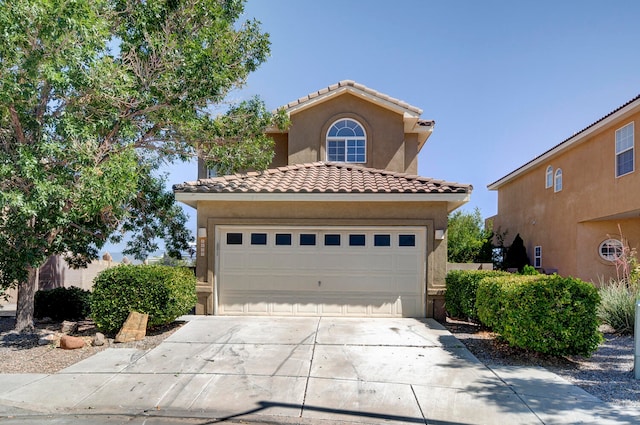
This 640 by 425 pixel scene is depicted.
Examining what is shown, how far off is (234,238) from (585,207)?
1395 centimetres

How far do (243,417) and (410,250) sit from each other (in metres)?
7.32

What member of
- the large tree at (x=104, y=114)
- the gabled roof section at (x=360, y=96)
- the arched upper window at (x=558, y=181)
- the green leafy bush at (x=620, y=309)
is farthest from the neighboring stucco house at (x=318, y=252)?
the arched upper window at (x=558, y=181)

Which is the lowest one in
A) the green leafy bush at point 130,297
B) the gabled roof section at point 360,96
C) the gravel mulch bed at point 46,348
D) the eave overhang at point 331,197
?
the gravel mulch bed at point 46,348

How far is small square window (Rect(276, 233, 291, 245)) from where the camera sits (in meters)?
11.8

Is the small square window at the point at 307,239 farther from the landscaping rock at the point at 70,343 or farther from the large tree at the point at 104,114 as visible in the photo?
the landscaping rock at the point at 70,343

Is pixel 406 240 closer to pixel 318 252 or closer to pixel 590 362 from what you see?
pixel 318 252

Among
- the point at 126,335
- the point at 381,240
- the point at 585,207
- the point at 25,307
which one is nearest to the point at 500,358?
the point at 381,240

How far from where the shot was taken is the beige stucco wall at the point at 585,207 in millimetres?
15172

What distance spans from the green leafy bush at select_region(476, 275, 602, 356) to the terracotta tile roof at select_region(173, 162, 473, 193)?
13.5ft

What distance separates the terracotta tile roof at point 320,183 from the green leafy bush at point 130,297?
Result: 284cm

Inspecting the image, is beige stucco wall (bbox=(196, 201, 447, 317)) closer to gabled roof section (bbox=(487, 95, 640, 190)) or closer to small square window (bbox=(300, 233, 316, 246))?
small square window (bbox=(300, 233, 316, 246))

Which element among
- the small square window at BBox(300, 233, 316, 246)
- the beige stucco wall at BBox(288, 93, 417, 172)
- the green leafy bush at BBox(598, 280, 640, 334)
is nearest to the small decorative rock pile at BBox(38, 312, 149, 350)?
the small square window at BBox(300, 233, 316, 246)

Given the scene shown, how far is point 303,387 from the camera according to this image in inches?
252

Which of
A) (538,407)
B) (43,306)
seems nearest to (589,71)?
(538,407)
